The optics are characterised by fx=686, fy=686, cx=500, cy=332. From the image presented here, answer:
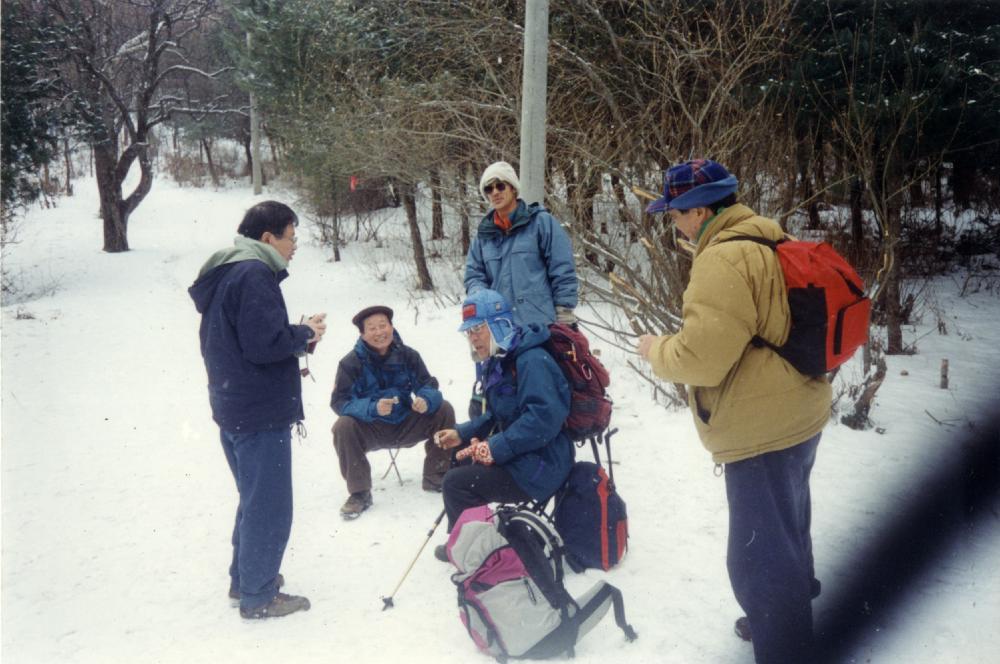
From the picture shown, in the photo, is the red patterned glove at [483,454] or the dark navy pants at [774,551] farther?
the red patterned glove at [483,454]

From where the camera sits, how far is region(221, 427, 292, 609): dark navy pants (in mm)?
3121

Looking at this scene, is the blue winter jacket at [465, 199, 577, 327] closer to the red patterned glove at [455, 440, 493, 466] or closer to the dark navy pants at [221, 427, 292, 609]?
the red patterned glove at [455, 440, 493, 466]

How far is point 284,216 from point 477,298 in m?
0.98

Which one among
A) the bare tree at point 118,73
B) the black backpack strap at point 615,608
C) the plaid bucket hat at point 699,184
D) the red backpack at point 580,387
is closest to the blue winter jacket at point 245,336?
the red backpack at point 580,387

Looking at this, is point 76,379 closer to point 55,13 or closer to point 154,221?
point 55,13

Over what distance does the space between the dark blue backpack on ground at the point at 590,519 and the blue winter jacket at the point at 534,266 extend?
1.35 meters

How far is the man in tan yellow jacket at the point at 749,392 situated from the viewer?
2188 millimetres

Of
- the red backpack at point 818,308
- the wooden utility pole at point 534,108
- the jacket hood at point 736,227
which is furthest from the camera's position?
the wooden utility pole at point 534,108

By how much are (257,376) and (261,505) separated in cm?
60

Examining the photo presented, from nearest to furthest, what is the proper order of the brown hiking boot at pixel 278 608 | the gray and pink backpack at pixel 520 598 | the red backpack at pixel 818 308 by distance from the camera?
the red backpack at pixel 818 308
the gray and pink backpack at pixel 520 598
the brown hiking boot at pixel 278 608

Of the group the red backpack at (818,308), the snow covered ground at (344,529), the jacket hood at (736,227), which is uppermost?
the jacket hood at (736,227)

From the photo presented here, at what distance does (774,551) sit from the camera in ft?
7.68

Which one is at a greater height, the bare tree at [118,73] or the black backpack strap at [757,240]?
the bare tree at [118,73]

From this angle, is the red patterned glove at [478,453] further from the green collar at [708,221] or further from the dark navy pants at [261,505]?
the green collar at [708,221]
